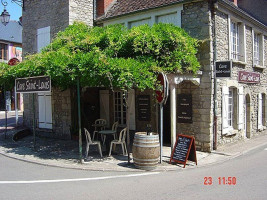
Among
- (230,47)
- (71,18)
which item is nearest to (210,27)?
(230,47)

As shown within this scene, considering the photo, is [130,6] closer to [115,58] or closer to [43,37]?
[43,37]

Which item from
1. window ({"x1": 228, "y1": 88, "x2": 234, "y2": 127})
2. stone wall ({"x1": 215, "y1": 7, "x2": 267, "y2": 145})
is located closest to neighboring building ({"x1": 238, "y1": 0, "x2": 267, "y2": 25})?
stone wall ({"x1": 215, "y1": 7, "x2": 267, "y2": 145})

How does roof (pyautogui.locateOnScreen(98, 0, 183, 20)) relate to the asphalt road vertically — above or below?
above

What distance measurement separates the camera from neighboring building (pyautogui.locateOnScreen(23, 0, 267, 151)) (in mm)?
9547

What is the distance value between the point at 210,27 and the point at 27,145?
26.3ft

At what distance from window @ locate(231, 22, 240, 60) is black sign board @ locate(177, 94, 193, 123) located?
3025mm

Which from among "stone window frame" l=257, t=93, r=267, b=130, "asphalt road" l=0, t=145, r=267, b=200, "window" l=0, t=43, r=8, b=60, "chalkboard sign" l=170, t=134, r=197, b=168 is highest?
"window" l=0, t=43, r=8, b=60

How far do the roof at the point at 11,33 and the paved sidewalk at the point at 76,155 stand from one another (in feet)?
60.9

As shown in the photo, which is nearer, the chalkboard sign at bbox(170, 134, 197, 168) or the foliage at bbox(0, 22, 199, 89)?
the foliage at bbox(0, 22, 199, 89)

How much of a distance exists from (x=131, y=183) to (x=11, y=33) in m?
27.3

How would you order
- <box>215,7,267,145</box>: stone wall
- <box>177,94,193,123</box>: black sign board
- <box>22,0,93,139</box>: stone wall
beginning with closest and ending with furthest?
<box>177,94,193,123</box>: black sign board, <box>215,7,267,145</box>: stone wall, <box>22,0,93,139</box>: stone wall

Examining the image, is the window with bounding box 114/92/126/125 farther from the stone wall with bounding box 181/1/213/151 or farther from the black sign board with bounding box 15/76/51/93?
the black sign board with bounding box 15/76/51/93

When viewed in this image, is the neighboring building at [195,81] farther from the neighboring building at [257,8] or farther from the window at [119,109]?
the neighboring building at [257,8]

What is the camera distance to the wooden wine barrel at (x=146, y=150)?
6996 millimetres
